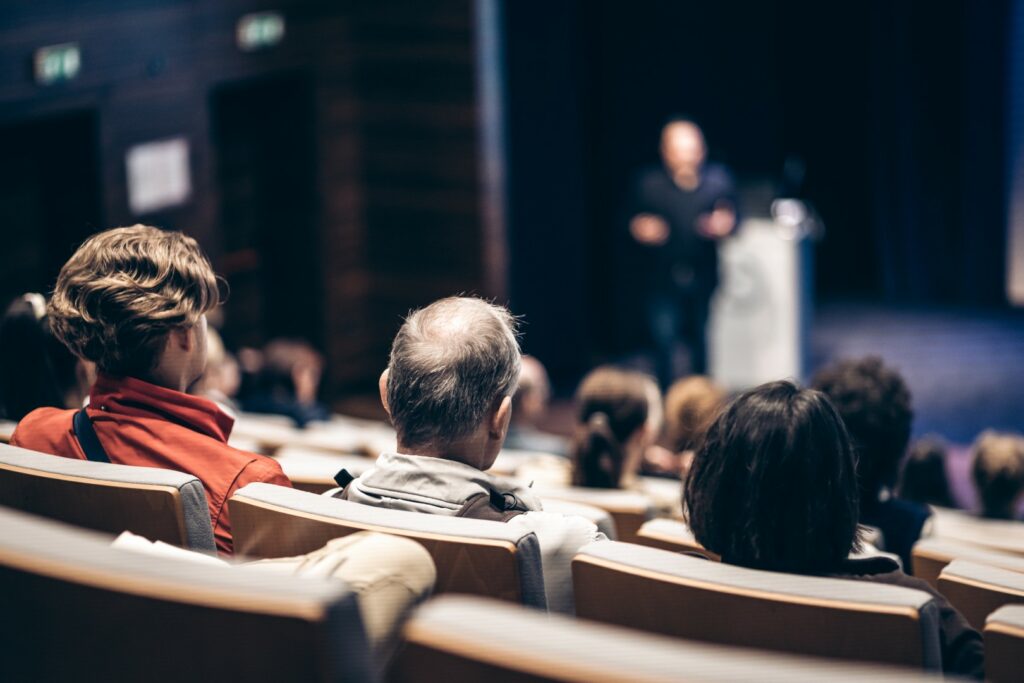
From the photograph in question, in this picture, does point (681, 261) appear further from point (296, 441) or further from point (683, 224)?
point (296, 441)

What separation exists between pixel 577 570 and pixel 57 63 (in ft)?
14.3

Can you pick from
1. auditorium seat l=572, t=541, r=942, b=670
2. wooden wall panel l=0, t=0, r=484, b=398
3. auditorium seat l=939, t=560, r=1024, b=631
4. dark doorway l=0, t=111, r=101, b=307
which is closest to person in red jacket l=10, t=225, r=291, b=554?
auditorium seat l=572, t=541, r=942, b=670

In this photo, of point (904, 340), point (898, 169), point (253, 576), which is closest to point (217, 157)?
point (904, 340)

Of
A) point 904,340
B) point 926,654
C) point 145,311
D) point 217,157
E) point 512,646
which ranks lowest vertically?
point 904,340

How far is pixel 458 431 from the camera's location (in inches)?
68.8

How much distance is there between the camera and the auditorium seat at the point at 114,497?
1584mm

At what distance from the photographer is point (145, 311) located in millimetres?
1917

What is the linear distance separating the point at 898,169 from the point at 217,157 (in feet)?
16.4

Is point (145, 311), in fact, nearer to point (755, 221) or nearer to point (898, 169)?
point (755, 221)

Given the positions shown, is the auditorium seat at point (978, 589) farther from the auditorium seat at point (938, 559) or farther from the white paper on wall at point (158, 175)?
the white paper on wall at point (158, 175)

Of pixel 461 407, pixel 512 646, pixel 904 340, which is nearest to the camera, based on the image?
pixel 512 646

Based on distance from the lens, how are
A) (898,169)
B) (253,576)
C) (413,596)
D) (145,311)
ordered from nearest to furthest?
(253,576), (413,596), (145,311), (898,169)

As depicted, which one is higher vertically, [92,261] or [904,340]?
[92,261]

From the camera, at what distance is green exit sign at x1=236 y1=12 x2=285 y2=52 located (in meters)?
6.32
